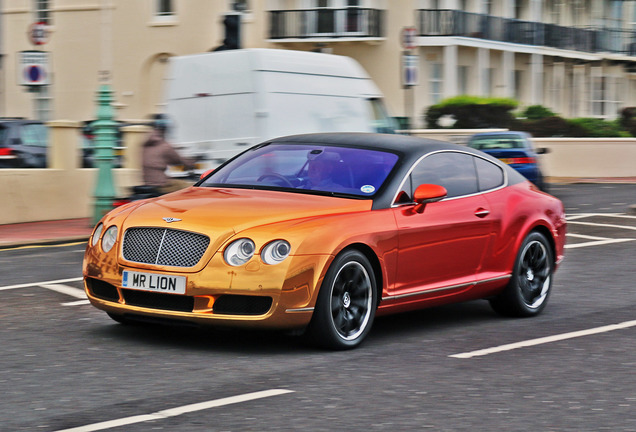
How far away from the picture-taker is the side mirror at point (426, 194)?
8.25 metres

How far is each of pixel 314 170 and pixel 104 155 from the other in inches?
404

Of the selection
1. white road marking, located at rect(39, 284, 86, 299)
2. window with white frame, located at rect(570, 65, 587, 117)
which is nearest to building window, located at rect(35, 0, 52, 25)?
window with white frame, located at rect(570, 65, 587, 117)

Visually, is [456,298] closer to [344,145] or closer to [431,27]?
[344,145]

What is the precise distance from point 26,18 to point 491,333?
3721 cm

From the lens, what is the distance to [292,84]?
59.1ft

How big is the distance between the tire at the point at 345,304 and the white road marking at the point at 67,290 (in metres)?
3.33

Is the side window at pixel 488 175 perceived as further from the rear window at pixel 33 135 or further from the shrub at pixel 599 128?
the shrub at pixel 599 128

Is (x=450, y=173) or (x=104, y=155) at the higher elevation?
(x=450, y=173)

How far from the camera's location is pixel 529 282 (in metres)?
9.42

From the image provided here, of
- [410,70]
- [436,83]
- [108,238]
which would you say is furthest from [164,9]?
[108,238]

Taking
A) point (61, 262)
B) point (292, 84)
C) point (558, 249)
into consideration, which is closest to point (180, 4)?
point (292, 84)

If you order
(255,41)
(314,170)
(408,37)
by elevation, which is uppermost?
(255,41)

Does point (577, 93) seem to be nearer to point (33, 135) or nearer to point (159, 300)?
point (33, 135)

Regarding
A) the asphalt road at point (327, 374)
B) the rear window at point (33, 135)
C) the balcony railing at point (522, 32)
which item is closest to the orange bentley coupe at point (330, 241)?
the asphalt road at point (327, 374)
